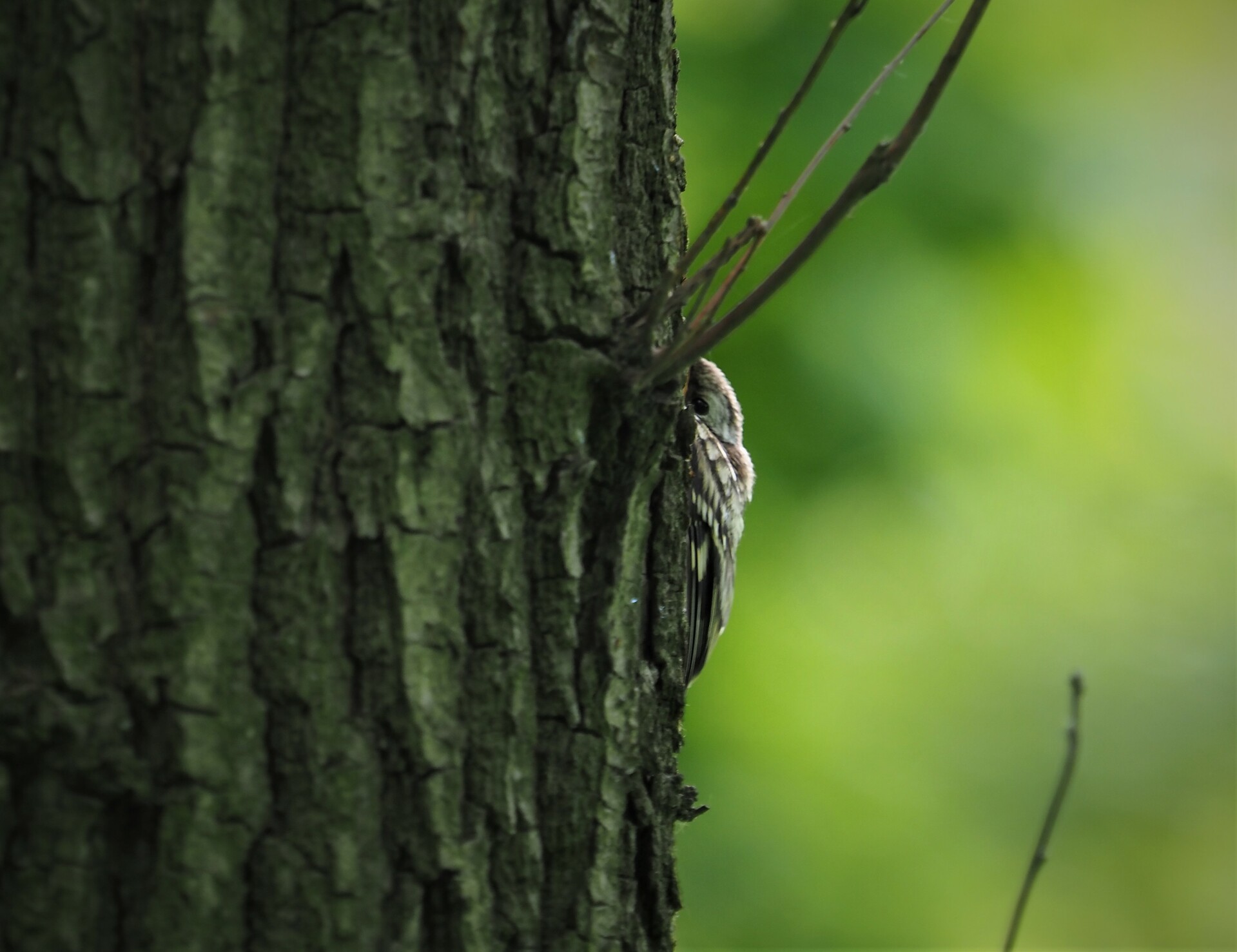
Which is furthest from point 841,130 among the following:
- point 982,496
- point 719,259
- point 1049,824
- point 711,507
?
point 982,496

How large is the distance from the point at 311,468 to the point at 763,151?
0.62m

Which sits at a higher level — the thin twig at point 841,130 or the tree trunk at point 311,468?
the thin twig at point 841,130

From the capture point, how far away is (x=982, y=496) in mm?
5141

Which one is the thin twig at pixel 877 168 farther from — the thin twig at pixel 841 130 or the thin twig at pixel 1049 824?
the thin twig at pixel 1049 824

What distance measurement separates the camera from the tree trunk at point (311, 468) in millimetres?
1206

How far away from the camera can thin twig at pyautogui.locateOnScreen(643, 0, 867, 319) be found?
1263 millimetres

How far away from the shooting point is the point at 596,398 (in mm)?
1453

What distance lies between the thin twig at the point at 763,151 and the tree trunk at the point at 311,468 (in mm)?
117

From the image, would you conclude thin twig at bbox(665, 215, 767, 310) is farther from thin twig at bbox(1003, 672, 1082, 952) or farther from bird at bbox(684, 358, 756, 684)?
thin twig at bbox(1003, 672, 1082, 952)

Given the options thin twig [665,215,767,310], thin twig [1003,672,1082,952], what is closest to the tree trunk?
thin twig [665,215,767,310]

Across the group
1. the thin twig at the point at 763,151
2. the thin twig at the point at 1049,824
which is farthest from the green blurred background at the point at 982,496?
the thin twig at the point at 763,151

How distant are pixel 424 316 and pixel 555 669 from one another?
1.55 feet

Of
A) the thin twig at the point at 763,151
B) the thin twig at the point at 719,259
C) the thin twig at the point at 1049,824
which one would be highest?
the thin twig at the point at 763,151

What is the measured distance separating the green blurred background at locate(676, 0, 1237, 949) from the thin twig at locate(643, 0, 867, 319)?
1815mm
